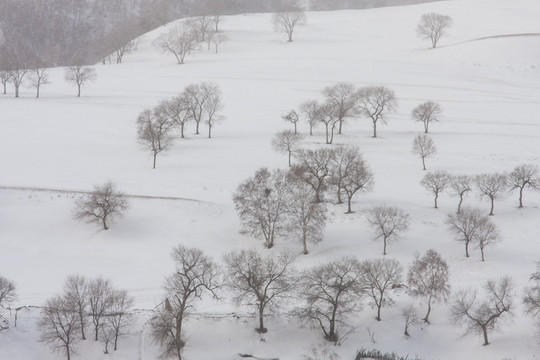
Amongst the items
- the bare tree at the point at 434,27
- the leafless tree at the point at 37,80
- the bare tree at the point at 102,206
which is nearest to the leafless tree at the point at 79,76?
the leafless tree at the point at 37,80

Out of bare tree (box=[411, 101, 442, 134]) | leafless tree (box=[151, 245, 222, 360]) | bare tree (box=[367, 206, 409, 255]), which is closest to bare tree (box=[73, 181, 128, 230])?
leafless tree (box=[151, 245, 222, 360])

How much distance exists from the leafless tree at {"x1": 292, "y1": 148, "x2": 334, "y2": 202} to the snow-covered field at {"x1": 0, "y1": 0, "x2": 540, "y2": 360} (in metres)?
3.07

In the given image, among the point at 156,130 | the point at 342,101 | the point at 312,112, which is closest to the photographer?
the point at 156,130

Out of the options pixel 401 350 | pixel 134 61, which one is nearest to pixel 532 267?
pixel 401 350

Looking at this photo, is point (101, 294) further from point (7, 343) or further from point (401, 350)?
point (401, 350)

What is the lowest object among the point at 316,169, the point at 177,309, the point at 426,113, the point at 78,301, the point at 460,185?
the point at 177,309

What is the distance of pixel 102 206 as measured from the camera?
44.8 meters

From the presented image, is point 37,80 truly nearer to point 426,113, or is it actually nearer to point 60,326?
point 60,326

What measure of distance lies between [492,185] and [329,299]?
23.6m

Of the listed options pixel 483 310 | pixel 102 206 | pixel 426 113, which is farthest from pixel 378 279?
pixel 426 113

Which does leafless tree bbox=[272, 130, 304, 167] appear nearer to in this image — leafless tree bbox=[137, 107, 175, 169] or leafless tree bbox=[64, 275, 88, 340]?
leafless tree bbox=[137, 107, 175, 169]

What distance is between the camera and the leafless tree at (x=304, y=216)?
139 feet

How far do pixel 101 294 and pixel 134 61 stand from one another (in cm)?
9098

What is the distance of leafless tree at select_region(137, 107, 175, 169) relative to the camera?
5647 cm
